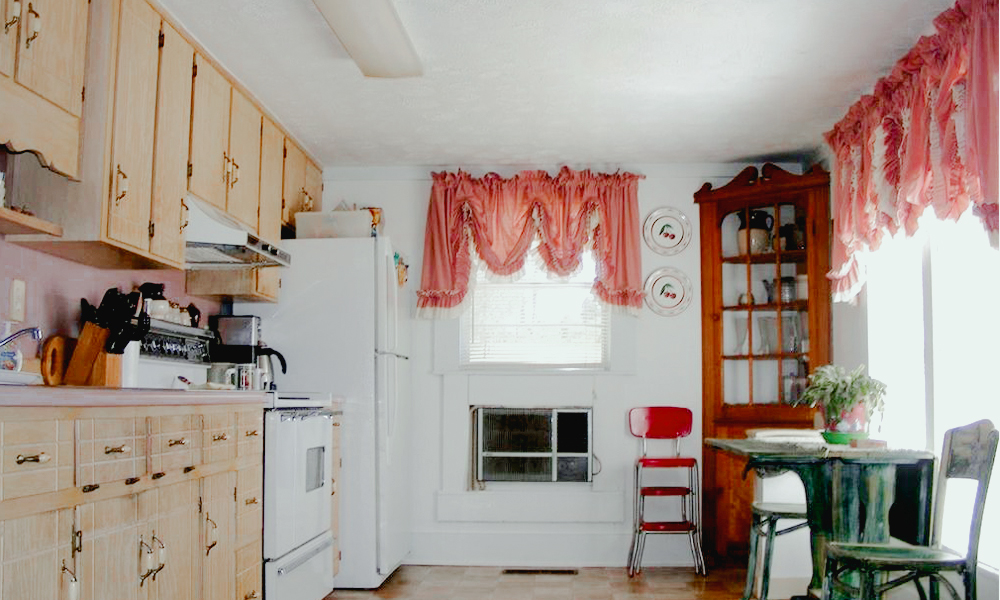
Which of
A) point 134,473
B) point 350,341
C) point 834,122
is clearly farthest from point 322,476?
point 834,122

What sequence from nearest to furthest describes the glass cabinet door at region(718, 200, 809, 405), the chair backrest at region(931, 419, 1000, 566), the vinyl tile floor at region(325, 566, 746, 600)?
the chair backrest at region(931, 419, 1000, 566), the vinyl tile floor at region(325, 566, 746, 600), the glass cabinet door at region(718, 200, 809, 405)

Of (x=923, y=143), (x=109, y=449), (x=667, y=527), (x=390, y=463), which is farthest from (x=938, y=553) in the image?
(x=390, y=463)

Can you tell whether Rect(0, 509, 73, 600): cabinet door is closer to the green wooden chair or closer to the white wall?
the green wooden chair

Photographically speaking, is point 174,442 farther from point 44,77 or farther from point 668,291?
point 668,291

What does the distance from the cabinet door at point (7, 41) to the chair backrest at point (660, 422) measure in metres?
3.94

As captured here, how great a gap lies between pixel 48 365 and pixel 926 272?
11.6 feet

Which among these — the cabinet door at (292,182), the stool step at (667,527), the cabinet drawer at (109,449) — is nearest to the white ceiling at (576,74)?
the cabinet door at (292,182)

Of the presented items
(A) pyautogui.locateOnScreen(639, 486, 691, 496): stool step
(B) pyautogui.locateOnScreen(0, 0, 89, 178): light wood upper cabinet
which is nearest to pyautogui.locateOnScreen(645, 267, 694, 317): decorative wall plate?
(A) pyautogui.locateOnScreen(639, 486, 691, 496): stool step

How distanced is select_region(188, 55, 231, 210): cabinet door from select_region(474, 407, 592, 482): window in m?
2.33

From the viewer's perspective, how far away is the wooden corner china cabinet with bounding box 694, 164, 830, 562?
5.67 meters

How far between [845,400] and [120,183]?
281 cm

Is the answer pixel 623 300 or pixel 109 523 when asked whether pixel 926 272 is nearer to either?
pixel 623 300

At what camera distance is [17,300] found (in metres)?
3.38

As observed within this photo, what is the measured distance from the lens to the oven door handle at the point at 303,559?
4.08m
